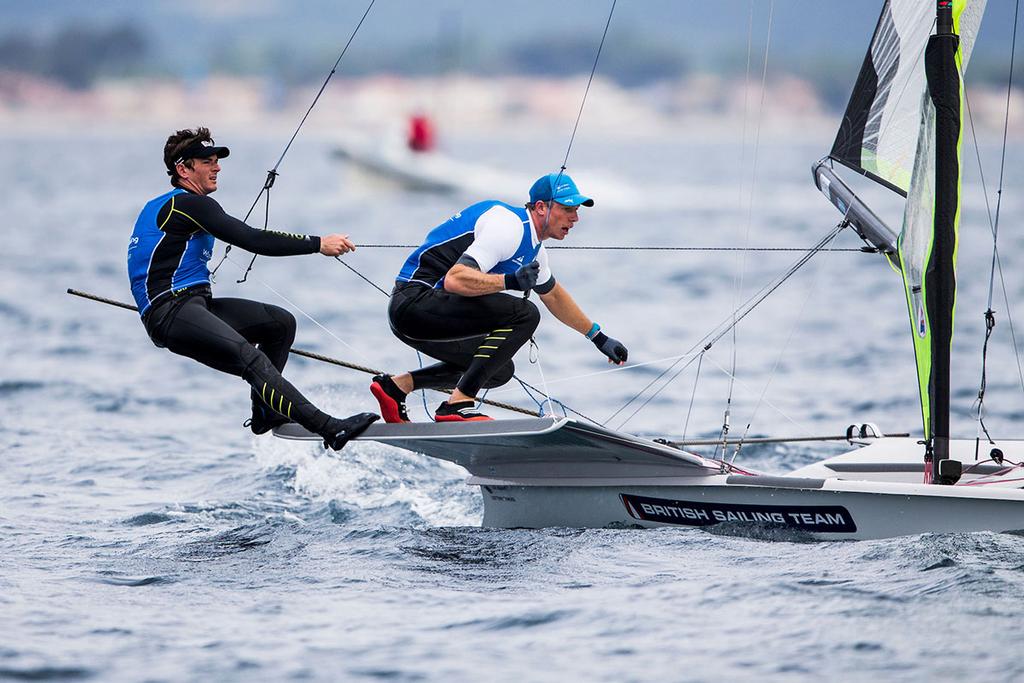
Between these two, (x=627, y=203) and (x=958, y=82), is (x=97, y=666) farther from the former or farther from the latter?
(x=627, y=203)

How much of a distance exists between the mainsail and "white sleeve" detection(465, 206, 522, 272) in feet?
5.83

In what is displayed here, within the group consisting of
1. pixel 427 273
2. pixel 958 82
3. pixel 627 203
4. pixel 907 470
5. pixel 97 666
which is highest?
pixel 627 203

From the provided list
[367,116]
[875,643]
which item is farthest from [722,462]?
[367,116]

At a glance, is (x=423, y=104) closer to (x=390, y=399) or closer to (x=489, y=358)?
(x=390, y=399)

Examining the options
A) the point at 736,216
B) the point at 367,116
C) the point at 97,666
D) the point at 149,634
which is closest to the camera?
the point at 97,666

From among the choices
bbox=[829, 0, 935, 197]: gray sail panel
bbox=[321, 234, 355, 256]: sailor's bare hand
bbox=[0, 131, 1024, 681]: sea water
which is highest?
bbox=[829, 0, 935, 197]: gray sail panel

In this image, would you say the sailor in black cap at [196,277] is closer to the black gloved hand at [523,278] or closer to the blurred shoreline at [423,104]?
the black gloved hand at [523,278]

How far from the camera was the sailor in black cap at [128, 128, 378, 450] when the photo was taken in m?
6.13

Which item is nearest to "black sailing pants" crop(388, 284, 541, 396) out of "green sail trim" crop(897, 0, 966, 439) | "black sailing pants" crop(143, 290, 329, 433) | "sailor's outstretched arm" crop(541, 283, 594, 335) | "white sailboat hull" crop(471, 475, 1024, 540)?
"sailor's outstretched arm" crop(541, 283, 594, 335)

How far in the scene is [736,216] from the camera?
35.5m

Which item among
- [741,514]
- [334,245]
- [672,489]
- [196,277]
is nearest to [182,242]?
[196,277]

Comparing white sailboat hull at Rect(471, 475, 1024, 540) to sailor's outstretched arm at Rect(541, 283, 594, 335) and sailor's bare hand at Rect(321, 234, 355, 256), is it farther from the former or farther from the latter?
sailor's bare hand at Rect(321, 234, 355, 256)

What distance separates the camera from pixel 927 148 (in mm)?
6426

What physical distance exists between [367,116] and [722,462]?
464 feet
